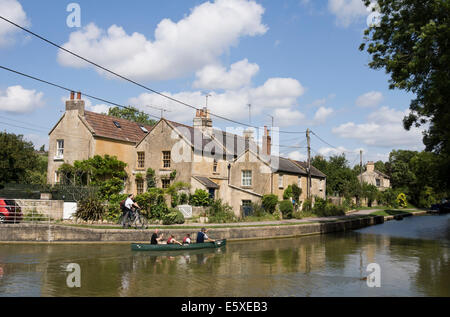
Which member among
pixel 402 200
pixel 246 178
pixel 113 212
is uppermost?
pixel 246 178

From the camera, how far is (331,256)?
72.7ft

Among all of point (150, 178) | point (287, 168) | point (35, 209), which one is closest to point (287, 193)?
point (287, 168)

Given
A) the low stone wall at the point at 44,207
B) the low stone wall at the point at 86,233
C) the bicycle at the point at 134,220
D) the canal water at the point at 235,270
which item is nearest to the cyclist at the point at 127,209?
the bicycle at the point at 134,220

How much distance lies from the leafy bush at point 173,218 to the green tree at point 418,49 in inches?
643

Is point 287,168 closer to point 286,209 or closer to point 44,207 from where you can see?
point 286,209

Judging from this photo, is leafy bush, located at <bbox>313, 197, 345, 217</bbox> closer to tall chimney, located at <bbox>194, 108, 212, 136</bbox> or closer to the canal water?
tall chimney, located at <bbox>194, 108, 212, 136</bbox>

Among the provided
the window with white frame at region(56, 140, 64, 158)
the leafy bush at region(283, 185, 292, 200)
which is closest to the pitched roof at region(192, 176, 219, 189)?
the leafy bush at region(283, 185, 292, 200)

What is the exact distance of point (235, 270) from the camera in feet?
59.1

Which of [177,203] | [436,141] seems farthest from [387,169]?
[177,203]

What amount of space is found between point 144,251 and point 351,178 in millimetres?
46170

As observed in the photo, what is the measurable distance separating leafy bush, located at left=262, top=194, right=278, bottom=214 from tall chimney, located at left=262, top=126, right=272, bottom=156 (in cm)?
895

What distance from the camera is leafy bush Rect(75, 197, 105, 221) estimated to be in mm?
27945

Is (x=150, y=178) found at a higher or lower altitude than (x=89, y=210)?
higher

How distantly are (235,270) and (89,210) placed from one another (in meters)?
14.1
